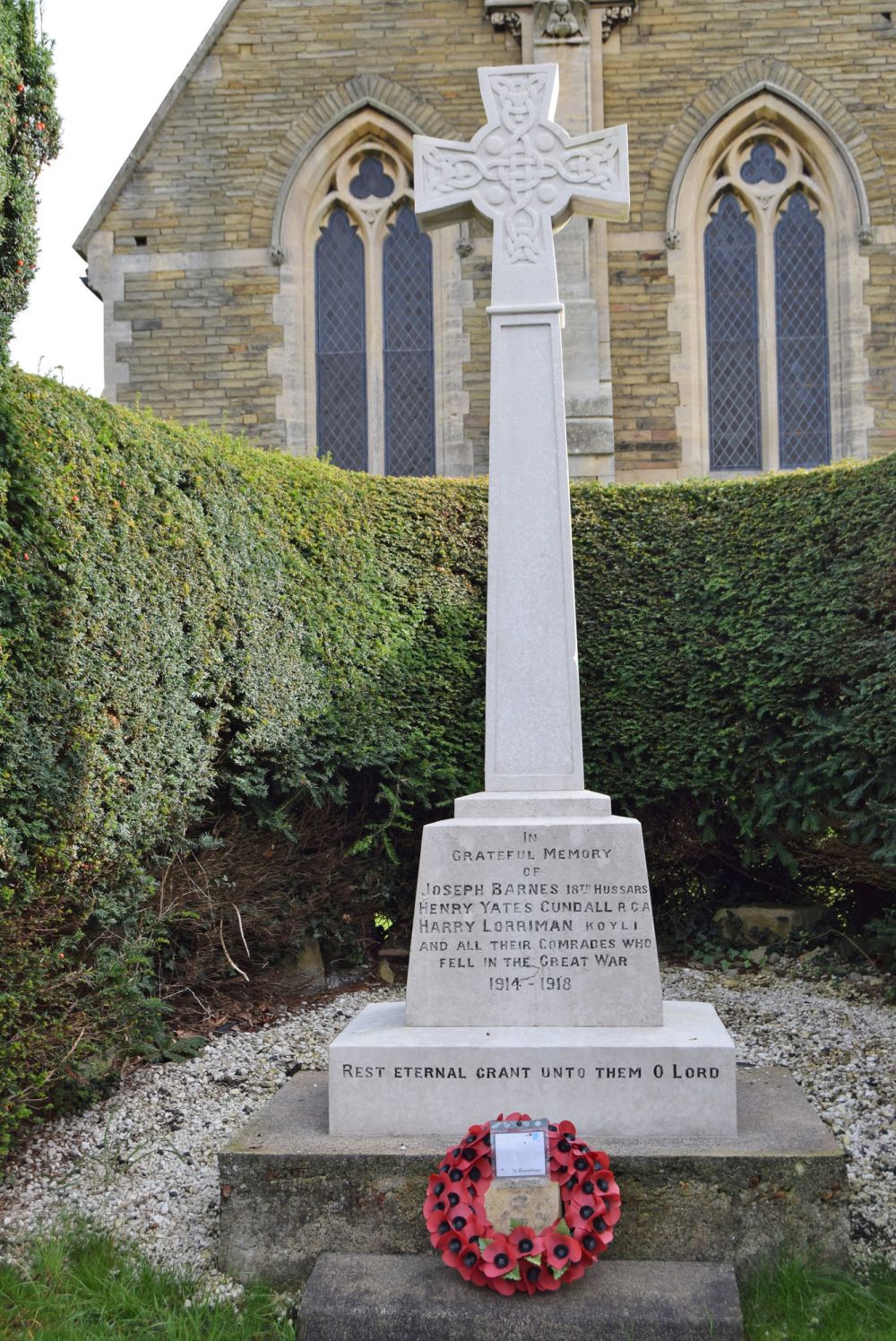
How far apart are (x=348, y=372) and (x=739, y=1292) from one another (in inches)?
390

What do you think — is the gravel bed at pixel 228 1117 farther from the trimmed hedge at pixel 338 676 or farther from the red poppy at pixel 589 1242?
the red poppy at pixel 589 1242

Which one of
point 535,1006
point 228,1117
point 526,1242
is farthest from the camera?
point 228,1117

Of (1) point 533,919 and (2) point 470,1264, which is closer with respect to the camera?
(2) point 470,1264

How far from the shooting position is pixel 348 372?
1199 cm

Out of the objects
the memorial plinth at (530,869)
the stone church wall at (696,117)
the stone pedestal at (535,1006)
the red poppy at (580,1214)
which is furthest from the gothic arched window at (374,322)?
the red poppy at (580,1214)

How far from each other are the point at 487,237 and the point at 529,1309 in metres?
10.2

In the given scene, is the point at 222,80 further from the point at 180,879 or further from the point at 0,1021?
the point at 0,1021

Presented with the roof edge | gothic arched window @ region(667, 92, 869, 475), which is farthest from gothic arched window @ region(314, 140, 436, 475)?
gothic arched window @ region(667, 92, 869, 475)

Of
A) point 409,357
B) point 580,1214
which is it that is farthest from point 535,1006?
point 409,357

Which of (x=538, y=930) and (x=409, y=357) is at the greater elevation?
(x=409, y=357)

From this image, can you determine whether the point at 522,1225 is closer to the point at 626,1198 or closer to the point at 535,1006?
the point at 626,1198

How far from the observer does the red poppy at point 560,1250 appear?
3.49m

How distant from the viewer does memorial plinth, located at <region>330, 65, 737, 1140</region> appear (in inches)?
163

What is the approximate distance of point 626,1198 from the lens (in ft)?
12.6
